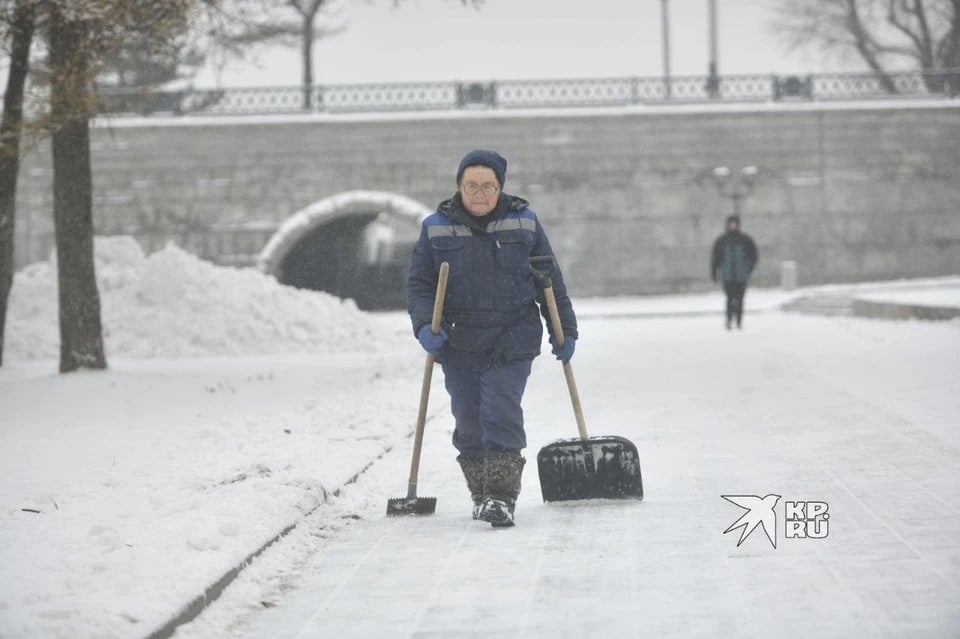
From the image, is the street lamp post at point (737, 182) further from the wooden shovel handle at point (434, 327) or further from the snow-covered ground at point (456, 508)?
the wooden shovel handle at point (434, 327)

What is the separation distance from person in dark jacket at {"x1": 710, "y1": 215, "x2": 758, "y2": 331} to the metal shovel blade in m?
15.2

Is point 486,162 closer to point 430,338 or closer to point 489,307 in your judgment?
point 489,307

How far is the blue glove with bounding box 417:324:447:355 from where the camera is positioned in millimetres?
6613

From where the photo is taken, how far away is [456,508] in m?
7.16

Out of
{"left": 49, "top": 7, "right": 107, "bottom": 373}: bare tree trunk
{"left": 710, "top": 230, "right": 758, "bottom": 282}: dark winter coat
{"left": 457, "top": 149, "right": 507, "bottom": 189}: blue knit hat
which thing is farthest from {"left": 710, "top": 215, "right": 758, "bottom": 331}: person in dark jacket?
{"left": 457, "top": 149, "right": 507, "bottom": 189}: blue knit hat

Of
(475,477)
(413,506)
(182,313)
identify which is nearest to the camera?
(475,477)

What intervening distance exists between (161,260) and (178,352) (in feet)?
9.39

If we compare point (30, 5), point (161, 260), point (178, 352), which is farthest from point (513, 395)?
point (161, 260)

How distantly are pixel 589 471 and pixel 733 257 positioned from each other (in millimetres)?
15362

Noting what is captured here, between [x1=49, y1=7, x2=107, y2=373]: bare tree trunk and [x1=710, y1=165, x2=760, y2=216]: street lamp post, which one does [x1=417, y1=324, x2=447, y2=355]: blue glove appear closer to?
[x1=49, y1=7, x2=107, y2=373]: bare tree trunk

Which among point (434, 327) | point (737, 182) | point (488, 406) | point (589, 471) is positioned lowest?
point (589, 471)

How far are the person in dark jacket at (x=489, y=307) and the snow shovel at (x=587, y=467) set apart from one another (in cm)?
26

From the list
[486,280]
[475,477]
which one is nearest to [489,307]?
[486,280]

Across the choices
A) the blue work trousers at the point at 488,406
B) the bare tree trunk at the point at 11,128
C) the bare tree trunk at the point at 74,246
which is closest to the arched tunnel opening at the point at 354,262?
the bare tree trunk at the point at 11,128
